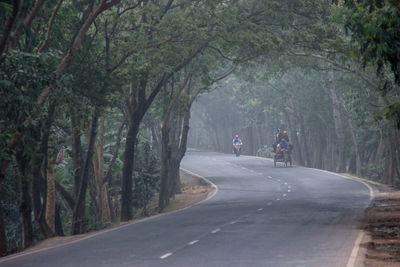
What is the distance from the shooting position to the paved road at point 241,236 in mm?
12883

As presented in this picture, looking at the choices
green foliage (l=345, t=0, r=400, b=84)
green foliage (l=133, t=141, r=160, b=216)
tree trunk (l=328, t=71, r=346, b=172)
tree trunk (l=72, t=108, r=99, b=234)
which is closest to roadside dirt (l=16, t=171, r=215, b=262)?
green foliage (l=133, t=141, r=160, b=216)

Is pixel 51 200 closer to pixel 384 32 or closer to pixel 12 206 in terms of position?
pixel 12 206

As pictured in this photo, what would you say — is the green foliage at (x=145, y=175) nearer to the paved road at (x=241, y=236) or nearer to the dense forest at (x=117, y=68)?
the dense forest at (x=117, y=68)

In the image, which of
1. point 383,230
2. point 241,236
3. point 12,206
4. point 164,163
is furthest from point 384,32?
point 164,163

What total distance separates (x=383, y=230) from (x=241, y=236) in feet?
12.3

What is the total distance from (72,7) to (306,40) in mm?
9626

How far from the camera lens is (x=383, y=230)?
→ 56.6ft

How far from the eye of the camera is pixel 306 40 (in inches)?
979

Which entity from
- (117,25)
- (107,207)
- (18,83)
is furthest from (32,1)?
(107,207)

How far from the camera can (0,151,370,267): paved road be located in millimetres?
12883

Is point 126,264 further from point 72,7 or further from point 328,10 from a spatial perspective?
point 328,10

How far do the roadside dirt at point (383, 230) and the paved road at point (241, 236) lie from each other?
0.42 meters

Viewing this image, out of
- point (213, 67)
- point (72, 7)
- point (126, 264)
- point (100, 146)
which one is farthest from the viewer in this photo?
point (213, 67)

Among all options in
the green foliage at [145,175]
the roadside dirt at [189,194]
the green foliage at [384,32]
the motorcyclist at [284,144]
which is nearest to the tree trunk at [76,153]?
the roadside dirt at [189,194]
